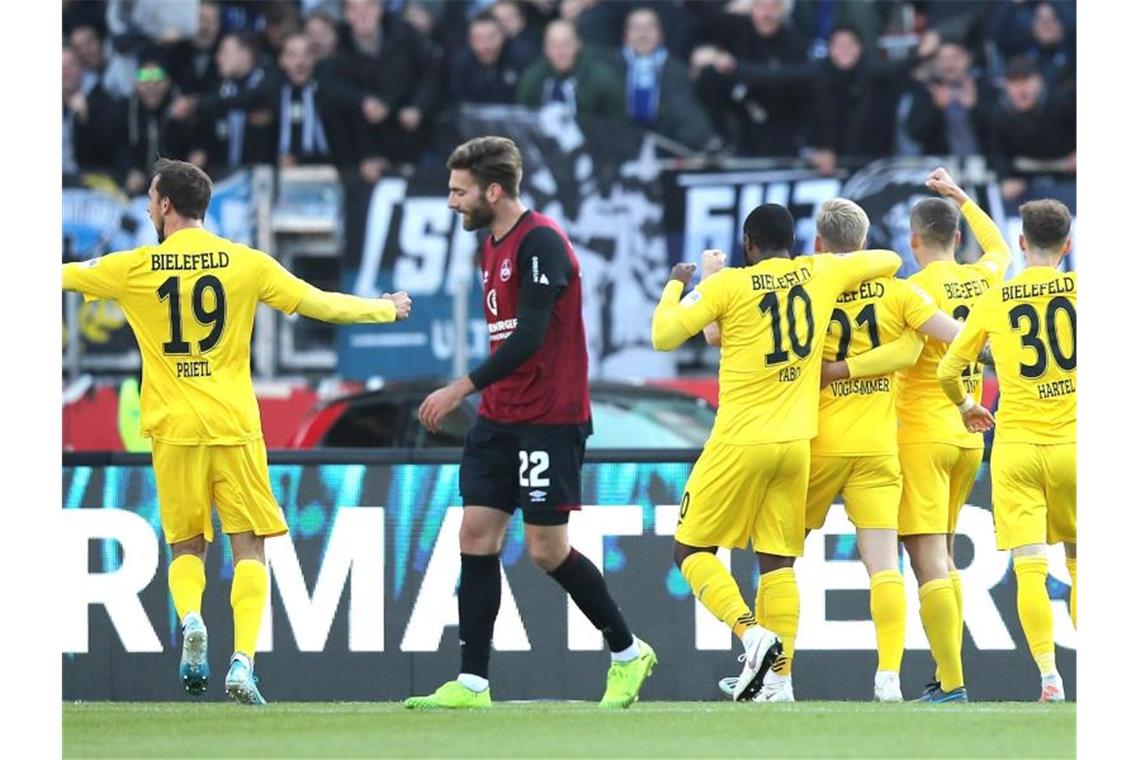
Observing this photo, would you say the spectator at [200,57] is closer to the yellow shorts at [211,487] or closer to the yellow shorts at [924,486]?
the yellow shorts at [211,487]

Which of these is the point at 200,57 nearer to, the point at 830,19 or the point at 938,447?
the point at 830,19

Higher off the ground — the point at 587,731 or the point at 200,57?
the point at 200,57

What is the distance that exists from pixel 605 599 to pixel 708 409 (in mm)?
4863

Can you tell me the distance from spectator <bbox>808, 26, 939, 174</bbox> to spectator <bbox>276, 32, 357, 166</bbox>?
3710 mm

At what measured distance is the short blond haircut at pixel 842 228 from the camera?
9562mm

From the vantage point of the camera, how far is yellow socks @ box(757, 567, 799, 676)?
9.52m

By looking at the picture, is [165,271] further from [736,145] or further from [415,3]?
[415,3]

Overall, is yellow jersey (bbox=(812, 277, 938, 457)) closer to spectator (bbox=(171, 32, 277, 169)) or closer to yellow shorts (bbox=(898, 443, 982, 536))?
yellow shorts (bbox=(898, 443, 982, 536))

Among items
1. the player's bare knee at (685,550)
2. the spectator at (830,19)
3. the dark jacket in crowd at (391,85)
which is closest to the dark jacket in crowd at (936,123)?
the spectator at (830,19)

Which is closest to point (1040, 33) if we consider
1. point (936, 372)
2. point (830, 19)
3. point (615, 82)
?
point (830, 19)

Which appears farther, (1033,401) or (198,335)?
(1033,401)

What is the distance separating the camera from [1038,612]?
9773mm

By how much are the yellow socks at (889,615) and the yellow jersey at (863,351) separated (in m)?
0.57

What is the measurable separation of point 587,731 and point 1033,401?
108 inches
